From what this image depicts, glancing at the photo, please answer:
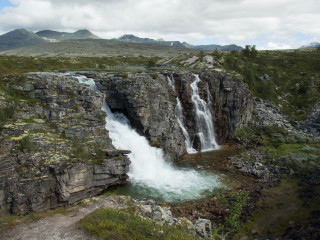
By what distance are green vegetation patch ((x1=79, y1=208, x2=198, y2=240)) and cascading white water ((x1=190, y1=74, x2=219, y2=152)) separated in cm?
3076

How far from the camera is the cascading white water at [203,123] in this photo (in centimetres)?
4684

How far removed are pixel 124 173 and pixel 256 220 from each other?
16424mm

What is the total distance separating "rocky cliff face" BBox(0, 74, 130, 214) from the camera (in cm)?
2205

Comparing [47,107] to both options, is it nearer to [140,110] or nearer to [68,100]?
[68,100]

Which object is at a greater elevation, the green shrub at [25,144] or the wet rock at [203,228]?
the green shrub at [25,144]

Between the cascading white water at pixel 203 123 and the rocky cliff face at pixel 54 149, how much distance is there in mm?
20998

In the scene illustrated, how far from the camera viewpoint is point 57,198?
78.1 ft

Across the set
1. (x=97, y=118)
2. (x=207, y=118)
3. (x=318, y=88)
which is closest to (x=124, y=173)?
(x=97, y=118)

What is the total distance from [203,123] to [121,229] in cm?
3516

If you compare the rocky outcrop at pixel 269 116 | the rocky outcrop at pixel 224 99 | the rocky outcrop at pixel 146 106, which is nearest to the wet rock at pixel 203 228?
the rocky outcrop at pixel 146 106

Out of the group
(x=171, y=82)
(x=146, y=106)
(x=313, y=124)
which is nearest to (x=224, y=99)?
(x=171, y=82)

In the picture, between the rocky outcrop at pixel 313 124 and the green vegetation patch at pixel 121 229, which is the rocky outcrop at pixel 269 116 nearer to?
the rocky outcrop at pixel 313 124

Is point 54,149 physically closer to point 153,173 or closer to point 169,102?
point 153,173

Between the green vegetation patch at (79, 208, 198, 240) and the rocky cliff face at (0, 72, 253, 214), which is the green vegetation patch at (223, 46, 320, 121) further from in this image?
the green vegetation patch at (79, 208, 198, 240)
